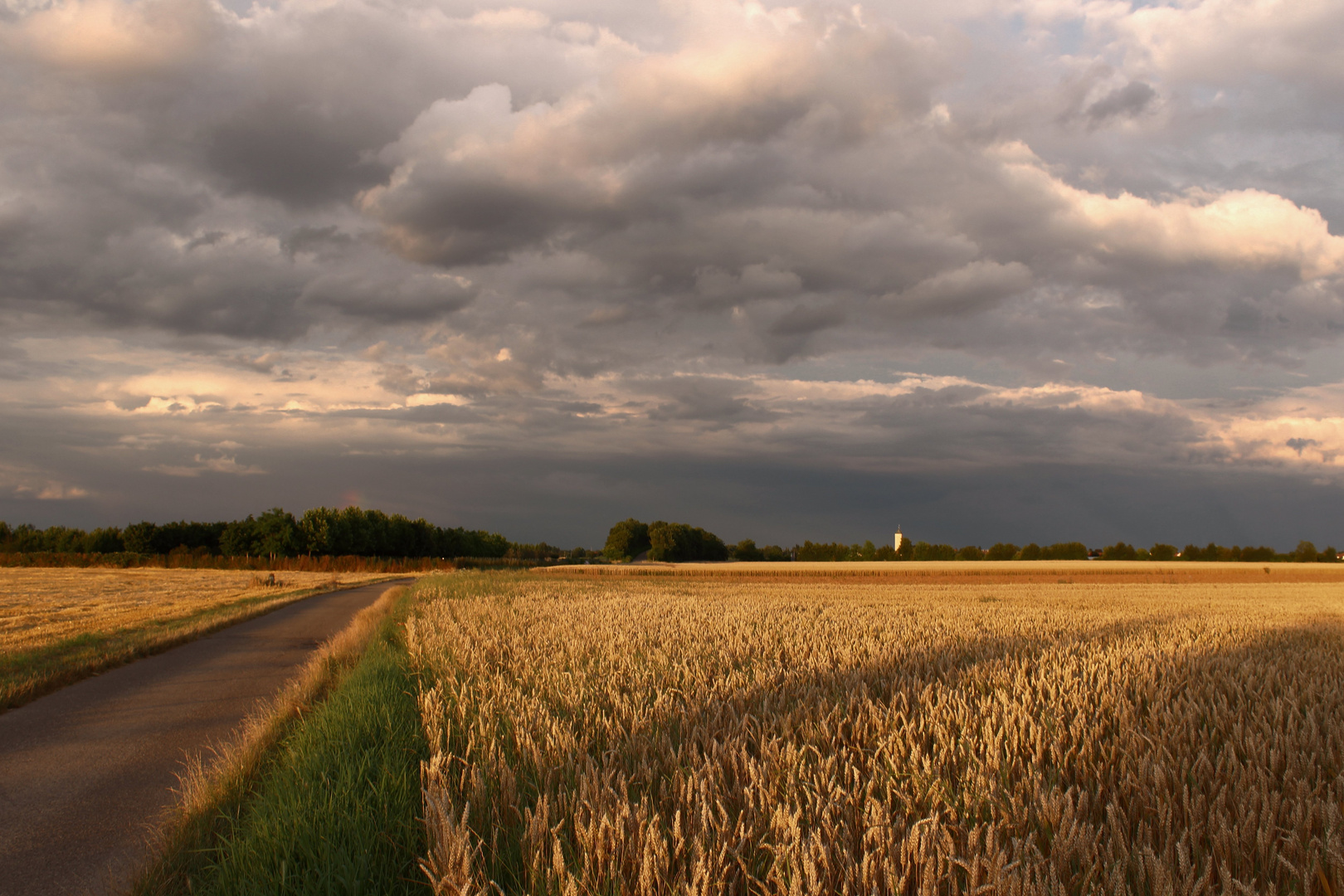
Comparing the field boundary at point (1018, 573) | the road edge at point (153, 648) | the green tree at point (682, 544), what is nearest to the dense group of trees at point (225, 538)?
the field boundary at point (1018, 573)

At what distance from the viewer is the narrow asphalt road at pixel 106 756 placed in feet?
15.6

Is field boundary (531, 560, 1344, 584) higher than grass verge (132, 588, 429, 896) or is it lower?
lower

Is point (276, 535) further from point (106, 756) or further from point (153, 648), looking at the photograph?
point (106, 756)

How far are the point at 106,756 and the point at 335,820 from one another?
5.19 meters

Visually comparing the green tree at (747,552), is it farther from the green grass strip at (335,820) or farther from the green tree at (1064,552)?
the green grass strip at (335,820)

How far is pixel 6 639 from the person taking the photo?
14945 millimetres

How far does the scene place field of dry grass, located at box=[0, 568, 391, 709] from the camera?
36.8 ft

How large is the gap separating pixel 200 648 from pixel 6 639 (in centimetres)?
423

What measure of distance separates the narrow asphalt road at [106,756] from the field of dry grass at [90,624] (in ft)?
1.39

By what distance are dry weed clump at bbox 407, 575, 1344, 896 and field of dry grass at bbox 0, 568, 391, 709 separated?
8030mm

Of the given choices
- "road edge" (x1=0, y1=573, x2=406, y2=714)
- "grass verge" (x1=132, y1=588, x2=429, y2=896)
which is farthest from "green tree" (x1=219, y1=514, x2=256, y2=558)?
"grass verge" (x1=132, y1=588, x2=429, y2=896)

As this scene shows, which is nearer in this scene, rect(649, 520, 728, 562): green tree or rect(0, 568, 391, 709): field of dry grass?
rect(0, 568, 391, 709): field of dry grass

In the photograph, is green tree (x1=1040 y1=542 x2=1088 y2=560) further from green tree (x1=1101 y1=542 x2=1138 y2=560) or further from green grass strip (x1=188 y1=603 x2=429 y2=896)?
green grass strip (x1=188 y1=603 x2=429 y2=896)

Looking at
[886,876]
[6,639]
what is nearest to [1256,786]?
[886,876]
